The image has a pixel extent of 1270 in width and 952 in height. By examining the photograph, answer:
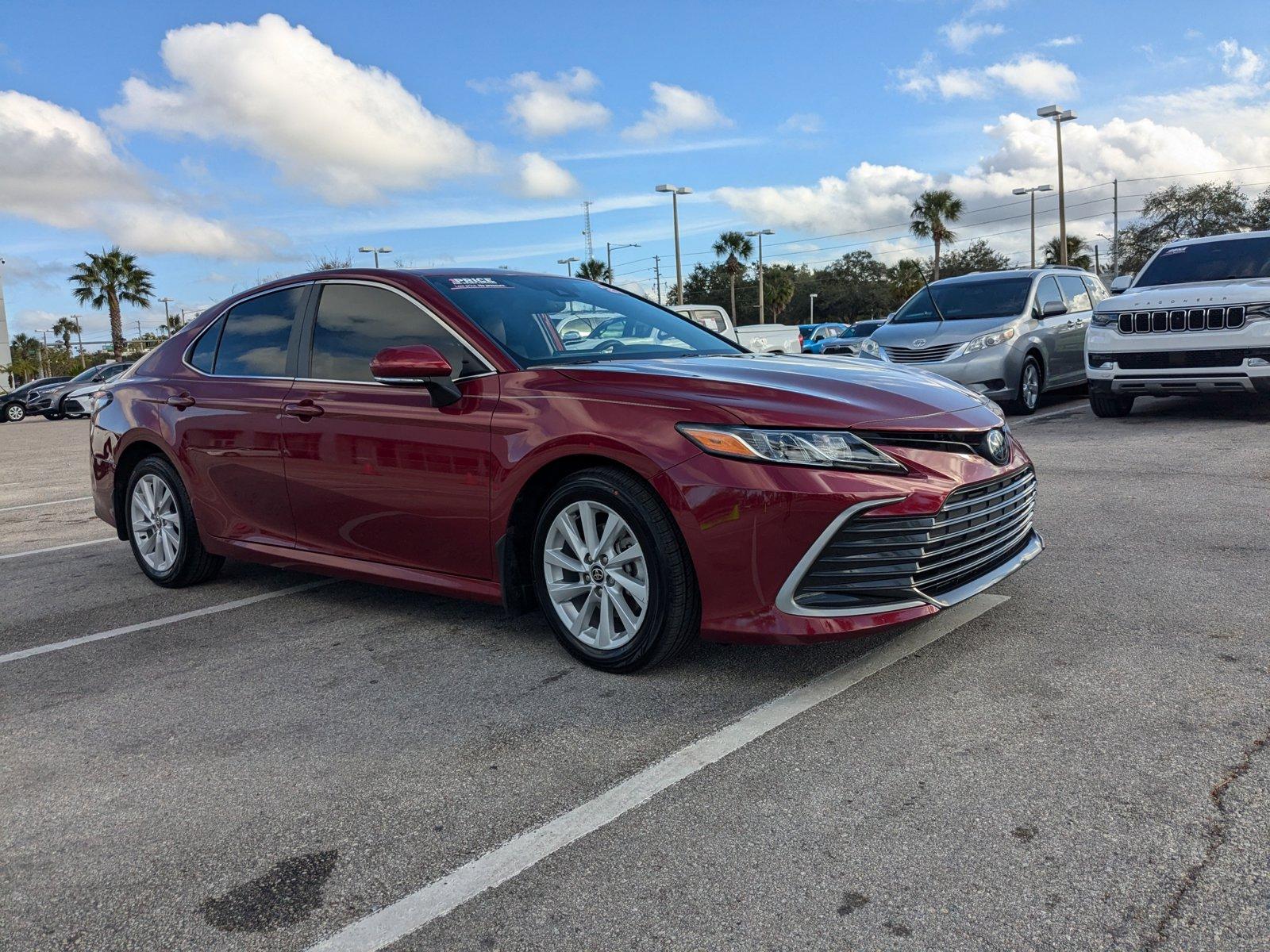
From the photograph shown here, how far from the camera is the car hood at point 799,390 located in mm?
3480

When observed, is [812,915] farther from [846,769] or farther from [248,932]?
[248,932]

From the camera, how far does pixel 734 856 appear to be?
2.48 metres

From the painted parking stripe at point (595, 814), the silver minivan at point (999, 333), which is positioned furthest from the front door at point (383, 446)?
the silver minivan at point (999, 333)

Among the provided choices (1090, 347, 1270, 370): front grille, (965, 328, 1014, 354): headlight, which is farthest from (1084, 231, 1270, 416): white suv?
(965, 328, 1014, 354): headlight

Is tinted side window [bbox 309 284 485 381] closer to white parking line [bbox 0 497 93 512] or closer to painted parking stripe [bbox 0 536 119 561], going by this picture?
painted parking stripe [bbox 0 536 119 561]

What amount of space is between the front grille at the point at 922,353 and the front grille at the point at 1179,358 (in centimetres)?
166

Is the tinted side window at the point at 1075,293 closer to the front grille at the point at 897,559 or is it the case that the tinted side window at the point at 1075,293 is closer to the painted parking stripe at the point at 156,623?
the front grille at the point at 897,559

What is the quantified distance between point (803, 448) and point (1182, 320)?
25.3ft

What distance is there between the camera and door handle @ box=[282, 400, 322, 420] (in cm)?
461

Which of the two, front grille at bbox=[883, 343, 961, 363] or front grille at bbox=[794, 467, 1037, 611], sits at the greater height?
front grille at bbox=[883, 343, 961, 363]

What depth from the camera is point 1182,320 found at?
31.5 feet

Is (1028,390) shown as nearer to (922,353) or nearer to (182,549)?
(922,353)

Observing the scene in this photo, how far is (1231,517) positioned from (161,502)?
5741mm

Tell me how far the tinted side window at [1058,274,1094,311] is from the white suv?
224 cm
